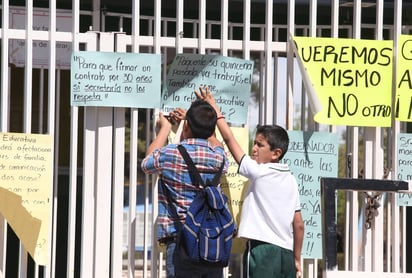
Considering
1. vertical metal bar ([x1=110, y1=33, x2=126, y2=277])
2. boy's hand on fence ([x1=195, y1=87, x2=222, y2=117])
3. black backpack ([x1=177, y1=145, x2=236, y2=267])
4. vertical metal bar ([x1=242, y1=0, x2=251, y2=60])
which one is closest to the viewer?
black backpack ([x1=177, y1=145, x2=236, y2=267])

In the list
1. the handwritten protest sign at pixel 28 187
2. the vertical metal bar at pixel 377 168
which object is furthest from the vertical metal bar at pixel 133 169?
the vertical metal bar at pixel 377 168

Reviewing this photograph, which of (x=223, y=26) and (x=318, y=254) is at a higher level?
(x=223, y=26)

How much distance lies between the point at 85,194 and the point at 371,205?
194 cm

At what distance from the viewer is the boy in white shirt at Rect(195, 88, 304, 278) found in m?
6.05

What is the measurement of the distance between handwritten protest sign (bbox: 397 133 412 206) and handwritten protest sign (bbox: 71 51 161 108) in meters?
1.71

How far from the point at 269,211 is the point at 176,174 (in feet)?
2.04

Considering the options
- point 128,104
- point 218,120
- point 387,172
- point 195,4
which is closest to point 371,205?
point 387,172

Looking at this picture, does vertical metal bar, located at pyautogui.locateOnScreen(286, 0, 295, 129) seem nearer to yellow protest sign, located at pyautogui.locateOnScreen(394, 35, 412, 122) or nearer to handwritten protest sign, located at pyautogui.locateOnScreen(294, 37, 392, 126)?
handwritten protest sign, located at pyautogui.locateOnScreen(294, 37, 392, 126)

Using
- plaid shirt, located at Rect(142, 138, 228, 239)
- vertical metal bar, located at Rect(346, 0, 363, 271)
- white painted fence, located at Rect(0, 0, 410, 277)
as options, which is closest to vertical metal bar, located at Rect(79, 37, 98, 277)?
white painted fence, located at Rect(0, 0, 410, 277)

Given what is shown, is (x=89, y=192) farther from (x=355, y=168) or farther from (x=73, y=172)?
(x=355, y=168)

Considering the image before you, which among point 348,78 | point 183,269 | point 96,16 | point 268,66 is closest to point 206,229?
point 183,269

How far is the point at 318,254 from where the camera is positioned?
22.0ft

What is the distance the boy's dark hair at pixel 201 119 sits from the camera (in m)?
6.02

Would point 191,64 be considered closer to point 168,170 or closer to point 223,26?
point 223,26
